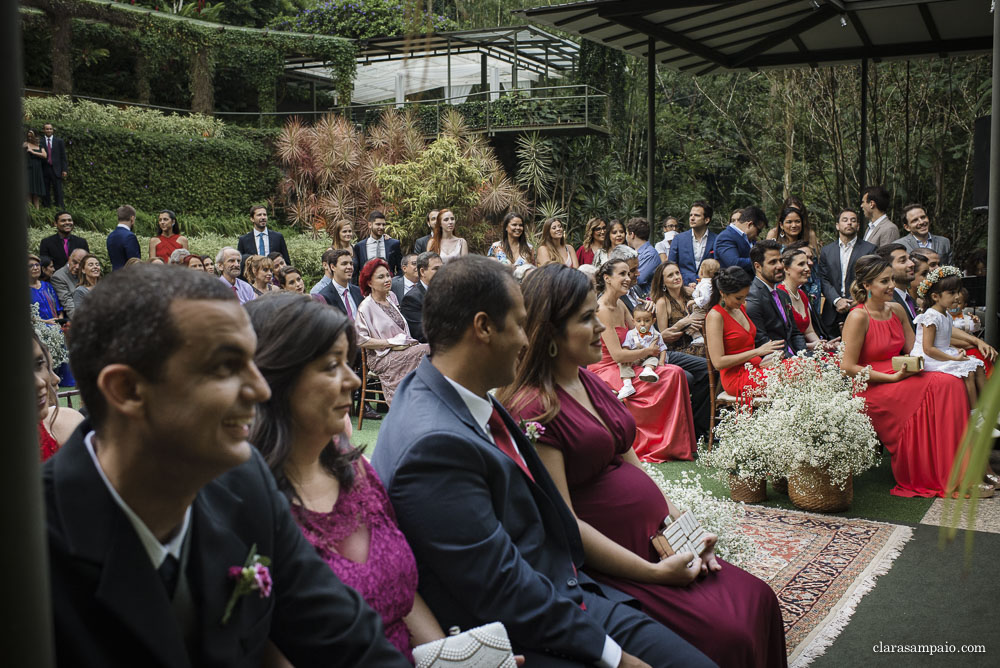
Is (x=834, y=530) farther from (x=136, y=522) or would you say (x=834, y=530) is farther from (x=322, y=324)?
(x=136, y=522)

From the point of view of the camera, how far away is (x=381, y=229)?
12164mm

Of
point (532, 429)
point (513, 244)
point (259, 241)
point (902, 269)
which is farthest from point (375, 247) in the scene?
point (532, 429)

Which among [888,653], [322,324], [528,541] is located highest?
[322,324]

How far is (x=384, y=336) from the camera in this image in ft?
28.0

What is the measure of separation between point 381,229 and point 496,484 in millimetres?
10173

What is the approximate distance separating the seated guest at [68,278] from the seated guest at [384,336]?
4852mm

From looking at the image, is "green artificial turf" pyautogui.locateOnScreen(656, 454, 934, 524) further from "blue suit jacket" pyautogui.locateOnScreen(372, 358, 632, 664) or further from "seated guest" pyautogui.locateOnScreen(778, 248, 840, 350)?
"blue suit jacket" pyautogui.locateOnScreen(372, 358, 632, 664)

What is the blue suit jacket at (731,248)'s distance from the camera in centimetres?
890

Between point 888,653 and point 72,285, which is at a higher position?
point 72,285

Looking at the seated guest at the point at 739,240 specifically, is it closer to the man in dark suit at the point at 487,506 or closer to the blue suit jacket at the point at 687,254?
the blue suit jacket at the point at 687,254

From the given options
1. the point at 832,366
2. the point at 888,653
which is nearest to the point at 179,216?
the point at 832,366

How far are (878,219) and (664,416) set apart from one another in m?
3.71

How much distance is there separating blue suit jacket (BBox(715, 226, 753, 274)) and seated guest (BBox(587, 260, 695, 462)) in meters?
2.03

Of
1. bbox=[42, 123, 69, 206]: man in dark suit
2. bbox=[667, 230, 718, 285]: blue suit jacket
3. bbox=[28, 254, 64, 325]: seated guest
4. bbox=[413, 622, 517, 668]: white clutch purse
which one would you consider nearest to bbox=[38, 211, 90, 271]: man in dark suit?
bbox=[28, 254, 64, 325]: seated guest
